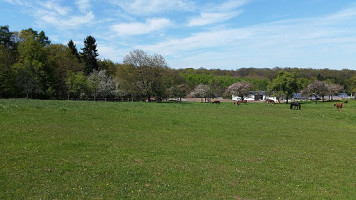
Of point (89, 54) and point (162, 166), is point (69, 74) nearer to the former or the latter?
point (89, 54)

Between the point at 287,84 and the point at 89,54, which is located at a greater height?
the point at 89,54

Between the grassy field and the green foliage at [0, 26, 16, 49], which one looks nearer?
the grassy field

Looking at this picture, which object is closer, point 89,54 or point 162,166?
point 162,166

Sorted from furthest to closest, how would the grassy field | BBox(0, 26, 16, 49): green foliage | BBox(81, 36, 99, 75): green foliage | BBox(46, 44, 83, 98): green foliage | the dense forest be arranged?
BBox(81, 36, 99, 75): green foliage, BBox(46, 44, 83, 98): green foliage, BBox(0, 26, 16, 49): green foliage, the dense forest, the grassy field

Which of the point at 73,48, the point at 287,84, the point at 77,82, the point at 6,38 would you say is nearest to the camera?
the point at 77,82

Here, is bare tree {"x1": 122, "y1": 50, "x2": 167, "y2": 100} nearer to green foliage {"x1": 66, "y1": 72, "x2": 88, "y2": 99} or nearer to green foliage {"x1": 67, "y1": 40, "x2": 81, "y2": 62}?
green foliage {"x1": 66, "y1": 72, "x2": 88, "y2": 99}

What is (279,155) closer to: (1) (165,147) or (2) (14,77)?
(1) (165,147)

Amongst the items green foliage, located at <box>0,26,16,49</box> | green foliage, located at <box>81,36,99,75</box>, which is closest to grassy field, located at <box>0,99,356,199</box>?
green foliage, located at <box>81,36,99,75</box>

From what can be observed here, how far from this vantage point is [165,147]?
12312mm

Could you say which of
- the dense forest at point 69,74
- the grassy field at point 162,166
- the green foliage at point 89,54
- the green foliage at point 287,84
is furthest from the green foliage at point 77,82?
the green foliage at point 287,84

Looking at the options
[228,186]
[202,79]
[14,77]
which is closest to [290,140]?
[228,186]

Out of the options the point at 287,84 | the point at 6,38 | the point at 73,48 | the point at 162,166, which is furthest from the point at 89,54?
the point at 162,166

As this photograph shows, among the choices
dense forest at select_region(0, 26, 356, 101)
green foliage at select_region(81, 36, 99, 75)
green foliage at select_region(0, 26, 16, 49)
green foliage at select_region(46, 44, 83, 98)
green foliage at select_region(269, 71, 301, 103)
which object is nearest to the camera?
dense forest at select_region(0, 26, 356, 101)

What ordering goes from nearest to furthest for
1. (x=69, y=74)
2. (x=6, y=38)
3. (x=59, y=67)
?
(x=69, y=74)
(x=6, y=38)
(x=59, y=67)
